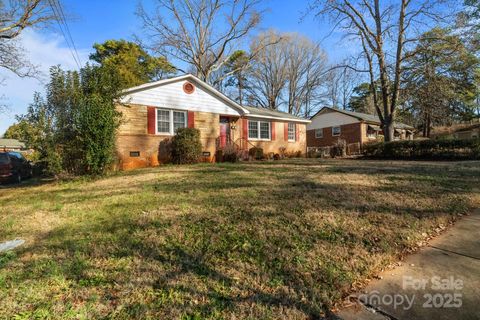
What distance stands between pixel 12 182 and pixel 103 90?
7.24m

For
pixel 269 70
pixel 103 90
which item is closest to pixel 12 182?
pixel 103 90

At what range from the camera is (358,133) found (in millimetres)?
25531

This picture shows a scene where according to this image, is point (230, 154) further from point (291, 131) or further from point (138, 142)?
point (291, 131)

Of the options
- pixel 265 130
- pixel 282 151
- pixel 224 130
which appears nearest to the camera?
pixel 224 130

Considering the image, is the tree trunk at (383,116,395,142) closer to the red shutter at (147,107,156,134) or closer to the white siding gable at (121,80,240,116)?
the white siding gable at (121,80,240,116)

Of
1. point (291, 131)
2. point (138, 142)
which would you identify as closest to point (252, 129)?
point (291, 131)

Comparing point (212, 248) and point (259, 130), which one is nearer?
point (212, 248)

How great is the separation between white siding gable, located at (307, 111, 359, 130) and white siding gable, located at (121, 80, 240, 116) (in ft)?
53.2

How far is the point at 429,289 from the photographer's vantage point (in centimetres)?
231

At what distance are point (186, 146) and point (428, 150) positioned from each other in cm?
1397

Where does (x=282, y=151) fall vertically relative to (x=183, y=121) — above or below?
below

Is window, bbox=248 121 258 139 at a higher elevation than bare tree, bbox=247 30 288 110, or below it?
below

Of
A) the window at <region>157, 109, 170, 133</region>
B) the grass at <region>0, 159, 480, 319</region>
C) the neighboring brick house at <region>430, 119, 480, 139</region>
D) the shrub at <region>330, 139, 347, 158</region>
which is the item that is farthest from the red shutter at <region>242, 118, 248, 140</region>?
the neighboring brick house at <region>430, 119, 480, 139</region>

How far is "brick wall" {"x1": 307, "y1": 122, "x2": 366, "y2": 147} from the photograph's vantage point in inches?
1005
